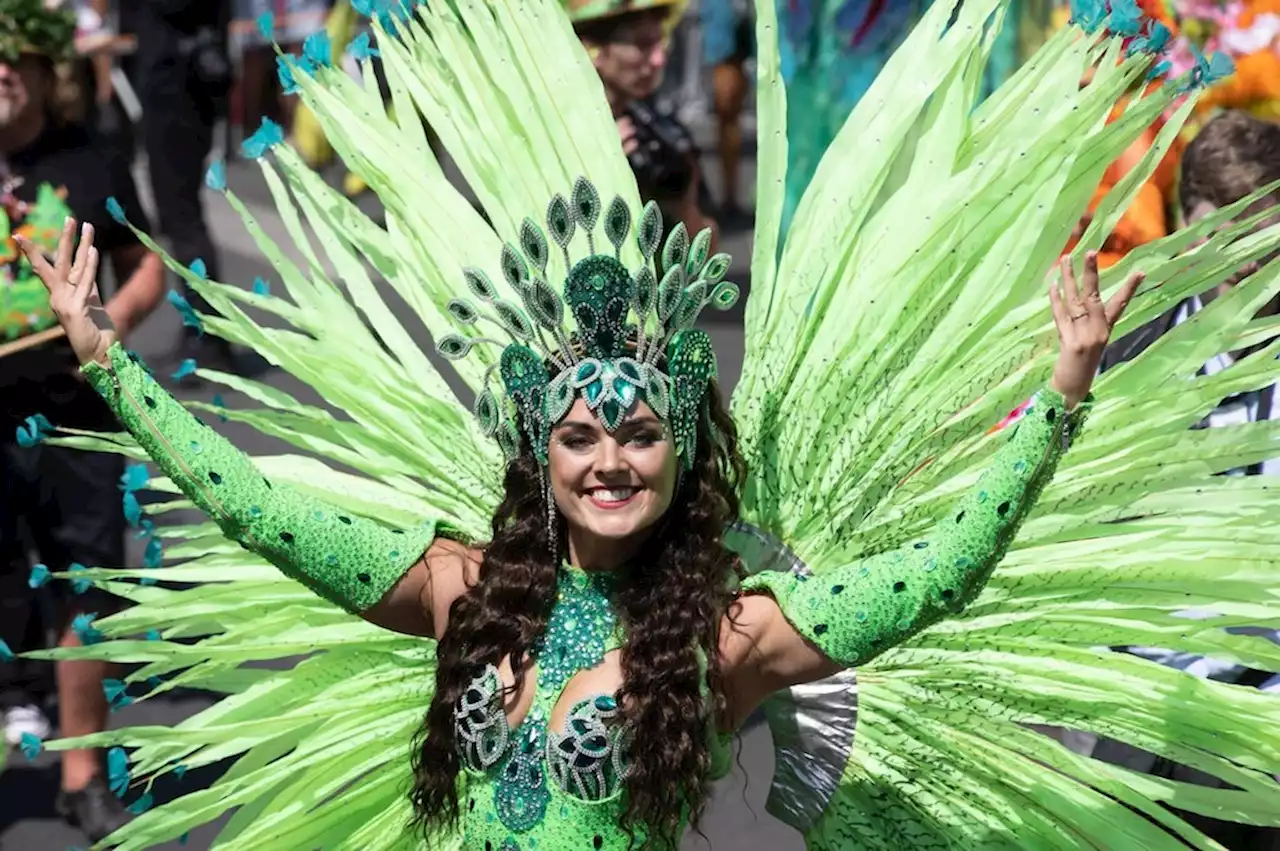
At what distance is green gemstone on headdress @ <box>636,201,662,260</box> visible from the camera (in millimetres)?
2842

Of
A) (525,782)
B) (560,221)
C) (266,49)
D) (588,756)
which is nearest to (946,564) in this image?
(588,756)

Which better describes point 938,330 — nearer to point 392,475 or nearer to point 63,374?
point 392,475

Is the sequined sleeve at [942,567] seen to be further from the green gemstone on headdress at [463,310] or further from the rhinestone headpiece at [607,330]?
the green gemstone on headdress at [463,310]

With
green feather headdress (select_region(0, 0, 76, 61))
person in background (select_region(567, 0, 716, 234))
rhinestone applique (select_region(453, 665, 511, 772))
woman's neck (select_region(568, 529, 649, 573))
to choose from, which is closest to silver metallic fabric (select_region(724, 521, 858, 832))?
woman's neck (select_region(568, 529, 649, 573))

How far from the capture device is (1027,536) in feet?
10.2

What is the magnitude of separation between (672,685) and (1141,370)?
36.9 inches

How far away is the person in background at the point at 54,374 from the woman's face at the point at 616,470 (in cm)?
237

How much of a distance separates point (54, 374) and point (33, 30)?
847 mm

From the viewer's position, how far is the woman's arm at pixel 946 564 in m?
2.51

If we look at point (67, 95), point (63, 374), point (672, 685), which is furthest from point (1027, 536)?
point (67, 95)

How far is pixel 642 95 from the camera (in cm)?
510

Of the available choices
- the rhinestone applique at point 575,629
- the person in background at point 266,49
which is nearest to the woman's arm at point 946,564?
the rhinestone applique at point 575,629

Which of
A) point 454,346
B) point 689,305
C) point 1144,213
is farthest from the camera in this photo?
point 1144,213

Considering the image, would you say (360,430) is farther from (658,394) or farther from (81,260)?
(658,394)
